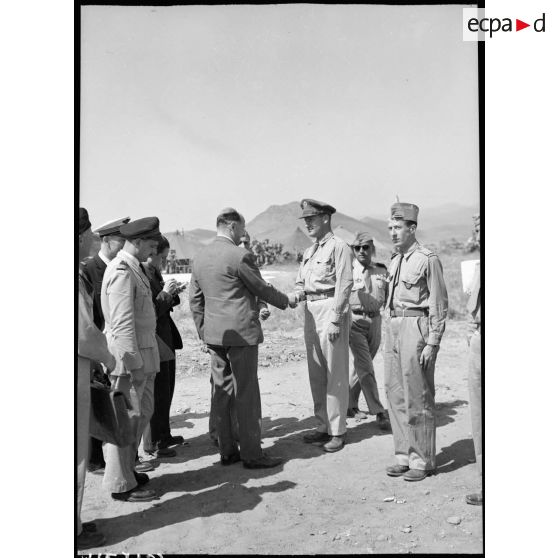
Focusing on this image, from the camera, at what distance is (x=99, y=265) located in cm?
462

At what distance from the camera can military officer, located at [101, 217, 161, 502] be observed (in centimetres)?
371

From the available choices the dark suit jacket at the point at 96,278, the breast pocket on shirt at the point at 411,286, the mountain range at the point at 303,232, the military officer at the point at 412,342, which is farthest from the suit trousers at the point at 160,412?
the mountain range at the point at 303,232

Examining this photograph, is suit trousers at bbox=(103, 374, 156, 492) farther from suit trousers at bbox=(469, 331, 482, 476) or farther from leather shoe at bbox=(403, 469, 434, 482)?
suit trousers at bbox=(469, 331, 482, 476)

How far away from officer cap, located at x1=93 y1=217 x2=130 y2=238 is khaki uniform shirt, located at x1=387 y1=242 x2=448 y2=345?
225cm

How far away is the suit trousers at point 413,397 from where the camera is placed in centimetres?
417

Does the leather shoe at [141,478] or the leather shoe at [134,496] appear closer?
the leather shoe at [134,496]

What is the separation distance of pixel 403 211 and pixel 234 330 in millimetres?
1676

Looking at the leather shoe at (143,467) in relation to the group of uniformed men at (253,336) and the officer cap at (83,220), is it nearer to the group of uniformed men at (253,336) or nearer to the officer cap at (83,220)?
the group of uniformed men at (253,336)

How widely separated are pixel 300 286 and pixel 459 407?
2.46 meters

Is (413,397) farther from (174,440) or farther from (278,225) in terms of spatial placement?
(278,225)

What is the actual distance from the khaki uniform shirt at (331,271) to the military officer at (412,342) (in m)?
0.55

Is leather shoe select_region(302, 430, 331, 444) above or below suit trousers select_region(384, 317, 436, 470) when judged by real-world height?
below

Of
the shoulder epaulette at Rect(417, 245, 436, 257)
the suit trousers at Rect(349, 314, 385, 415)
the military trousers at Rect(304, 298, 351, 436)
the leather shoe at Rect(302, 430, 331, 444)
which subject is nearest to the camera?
the shoulder epaulette at Rect(417, 245, 436, 257)

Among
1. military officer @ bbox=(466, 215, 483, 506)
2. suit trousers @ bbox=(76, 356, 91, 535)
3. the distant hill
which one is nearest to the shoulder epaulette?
military officer @ bbox=(466, 215, 483, 506)
